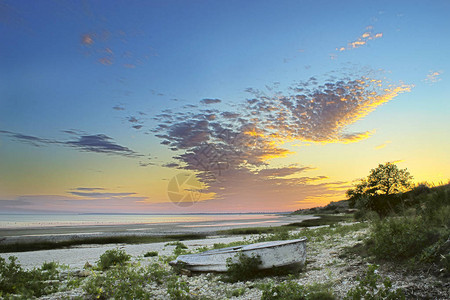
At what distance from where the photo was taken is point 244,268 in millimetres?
11500

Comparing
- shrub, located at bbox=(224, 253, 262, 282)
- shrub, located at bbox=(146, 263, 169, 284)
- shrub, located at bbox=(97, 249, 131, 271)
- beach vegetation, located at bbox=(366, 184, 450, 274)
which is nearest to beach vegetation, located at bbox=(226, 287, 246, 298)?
shrub, located at bbox=(224, 253, 262, 282)

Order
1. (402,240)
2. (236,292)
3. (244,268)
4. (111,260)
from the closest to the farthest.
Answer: (236,292)
(402,240)
(244,268)
(111,260)

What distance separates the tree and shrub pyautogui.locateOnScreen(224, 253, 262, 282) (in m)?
24.5

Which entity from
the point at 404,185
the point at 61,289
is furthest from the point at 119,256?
the point at 404,185

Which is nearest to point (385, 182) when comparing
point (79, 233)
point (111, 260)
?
point (111, 260)

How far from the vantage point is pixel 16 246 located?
26.1 metres

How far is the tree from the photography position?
Result: 3142 centimetres

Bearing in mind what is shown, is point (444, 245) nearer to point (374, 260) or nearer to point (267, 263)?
point (374, 260)

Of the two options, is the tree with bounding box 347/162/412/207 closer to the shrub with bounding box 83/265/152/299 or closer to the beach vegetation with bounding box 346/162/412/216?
the beach vegetation with bounding box 346/162/412/216

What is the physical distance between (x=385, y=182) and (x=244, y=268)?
26.2 m

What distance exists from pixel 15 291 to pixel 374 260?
42.2 ft

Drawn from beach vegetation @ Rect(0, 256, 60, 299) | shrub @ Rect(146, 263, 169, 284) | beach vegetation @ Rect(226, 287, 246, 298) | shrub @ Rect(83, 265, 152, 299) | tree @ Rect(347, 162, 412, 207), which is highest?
tree @ Rect(347, 162, 412, 207)

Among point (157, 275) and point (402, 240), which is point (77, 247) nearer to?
point (157, 275)

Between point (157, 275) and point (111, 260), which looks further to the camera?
point (111, 260)
